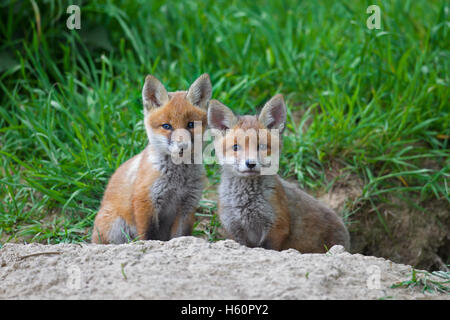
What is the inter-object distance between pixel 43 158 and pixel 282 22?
377cm

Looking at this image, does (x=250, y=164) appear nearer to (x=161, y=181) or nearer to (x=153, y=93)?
(x=161, y=181)

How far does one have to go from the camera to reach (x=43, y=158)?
609 centimetres

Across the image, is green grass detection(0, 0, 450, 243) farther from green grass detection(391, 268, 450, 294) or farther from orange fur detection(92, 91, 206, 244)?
green grass detection(391, 268, 450, 294)

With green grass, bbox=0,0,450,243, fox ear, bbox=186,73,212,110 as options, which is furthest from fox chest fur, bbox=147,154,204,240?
green grass, bbox=0,0,450,243

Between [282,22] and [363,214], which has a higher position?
[282,22]

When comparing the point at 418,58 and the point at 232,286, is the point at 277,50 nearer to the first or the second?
the point at 418,58

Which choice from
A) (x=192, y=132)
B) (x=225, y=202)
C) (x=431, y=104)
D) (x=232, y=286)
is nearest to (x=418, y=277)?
(x=232, y=286)

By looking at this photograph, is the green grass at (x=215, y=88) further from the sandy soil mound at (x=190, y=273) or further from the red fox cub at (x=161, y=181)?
the sandy soil mound at (x=190, y=273)

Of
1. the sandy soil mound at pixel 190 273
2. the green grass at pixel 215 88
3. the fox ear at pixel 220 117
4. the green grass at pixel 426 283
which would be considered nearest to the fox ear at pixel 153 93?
the fox ear at pixel 220 117

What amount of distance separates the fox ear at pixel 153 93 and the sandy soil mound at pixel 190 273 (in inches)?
48.0

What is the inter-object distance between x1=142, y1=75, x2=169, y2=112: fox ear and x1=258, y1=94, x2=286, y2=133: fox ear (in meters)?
0.80

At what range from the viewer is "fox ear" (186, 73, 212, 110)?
4.62 meters

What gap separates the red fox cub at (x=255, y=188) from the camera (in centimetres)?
450

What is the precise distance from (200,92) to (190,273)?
1698 millimetres
